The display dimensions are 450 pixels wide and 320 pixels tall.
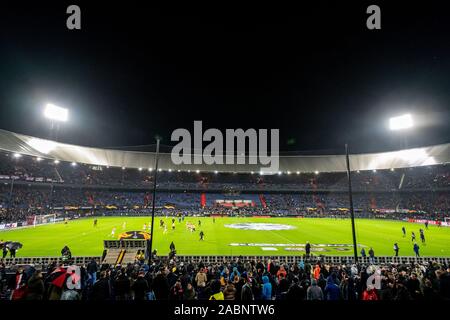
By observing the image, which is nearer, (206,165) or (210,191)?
(206,165)

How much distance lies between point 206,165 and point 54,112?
39.0m

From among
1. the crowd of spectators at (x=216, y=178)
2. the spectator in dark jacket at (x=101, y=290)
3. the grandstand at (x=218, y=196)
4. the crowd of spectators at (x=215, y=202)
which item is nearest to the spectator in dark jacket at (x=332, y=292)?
A: the spectator in dark jacket at (x=101, y=290)

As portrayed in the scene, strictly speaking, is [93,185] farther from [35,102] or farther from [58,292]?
[58,292]

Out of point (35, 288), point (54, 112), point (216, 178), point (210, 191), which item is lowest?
point (35, 288)

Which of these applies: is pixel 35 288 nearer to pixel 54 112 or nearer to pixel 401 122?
pixel 54 112

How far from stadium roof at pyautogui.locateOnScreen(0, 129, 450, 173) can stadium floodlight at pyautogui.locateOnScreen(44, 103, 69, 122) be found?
25.7 feet

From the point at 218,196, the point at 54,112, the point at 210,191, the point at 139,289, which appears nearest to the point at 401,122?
the point at 218,196

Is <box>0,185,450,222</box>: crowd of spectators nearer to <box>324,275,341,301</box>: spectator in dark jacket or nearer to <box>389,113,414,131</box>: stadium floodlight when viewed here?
<box>389,113,414,131</box>: stadium floodlight

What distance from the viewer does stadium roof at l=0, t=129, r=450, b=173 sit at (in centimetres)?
4878

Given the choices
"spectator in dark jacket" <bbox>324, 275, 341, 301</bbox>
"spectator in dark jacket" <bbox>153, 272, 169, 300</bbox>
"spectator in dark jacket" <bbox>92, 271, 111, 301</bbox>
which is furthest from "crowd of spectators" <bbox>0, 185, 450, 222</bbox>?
"spectator in dark jacket" <bbox>324, 275, 341, 301</bbox>

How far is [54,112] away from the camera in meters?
47.2
